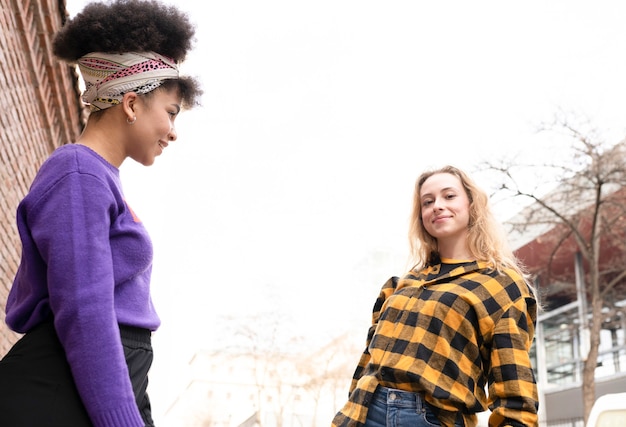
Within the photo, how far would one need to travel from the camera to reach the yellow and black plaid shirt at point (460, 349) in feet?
6.65

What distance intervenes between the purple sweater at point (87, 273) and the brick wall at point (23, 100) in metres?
2.38

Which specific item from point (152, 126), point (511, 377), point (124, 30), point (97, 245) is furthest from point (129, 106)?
point (511, 377)

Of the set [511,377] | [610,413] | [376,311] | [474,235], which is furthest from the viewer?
[610,413]

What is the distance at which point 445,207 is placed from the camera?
2459 millimetres

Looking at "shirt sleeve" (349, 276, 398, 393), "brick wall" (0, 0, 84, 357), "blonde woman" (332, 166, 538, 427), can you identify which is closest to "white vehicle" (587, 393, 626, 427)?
"blonde woman" (332, 166, 538, 427)

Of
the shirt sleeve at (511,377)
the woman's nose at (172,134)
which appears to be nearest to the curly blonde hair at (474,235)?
the shirt sleeve at (511,377)

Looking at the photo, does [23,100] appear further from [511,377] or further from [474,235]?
[511,377]

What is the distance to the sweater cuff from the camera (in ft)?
3.59

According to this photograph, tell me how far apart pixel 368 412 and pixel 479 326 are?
17.6 inches

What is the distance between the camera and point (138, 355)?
1.25 metres

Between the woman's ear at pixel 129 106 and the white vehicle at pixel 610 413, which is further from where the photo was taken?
the white vehicle at pixel 610 413

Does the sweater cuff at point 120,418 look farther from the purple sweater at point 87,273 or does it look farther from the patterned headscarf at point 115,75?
the patterned headscarf at point 115,75

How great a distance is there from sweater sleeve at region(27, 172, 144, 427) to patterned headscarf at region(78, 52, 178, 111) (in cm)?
29

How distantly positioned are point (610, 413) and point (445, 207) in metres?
1.39
